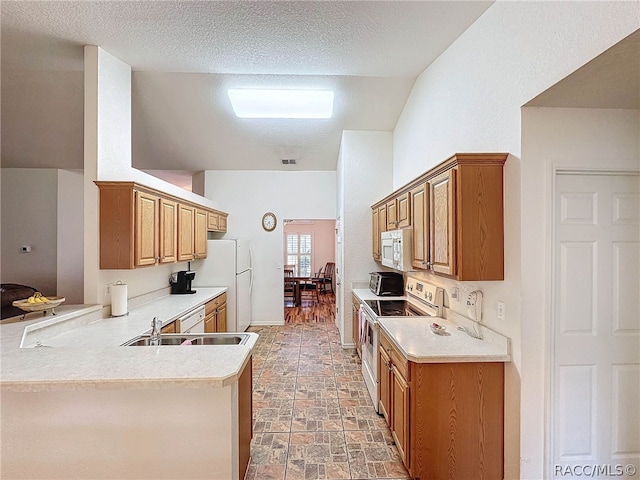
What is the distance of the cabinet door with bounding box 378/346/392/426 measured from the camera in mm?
2410

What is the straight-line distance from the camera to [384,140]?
466 cm

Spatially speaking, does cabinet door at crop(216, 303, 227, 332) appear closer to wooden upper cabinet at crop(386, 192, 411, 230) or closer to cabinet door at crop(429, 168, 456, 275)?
wooden upper cabinet at crop(386, 192, 411, 230)

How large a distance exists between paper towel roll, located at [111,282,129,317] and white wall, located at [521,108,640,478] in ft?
10.3

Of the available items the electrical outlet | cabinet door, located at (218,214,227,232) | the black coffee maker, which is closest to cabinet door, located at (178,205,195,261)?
the black coffee maker

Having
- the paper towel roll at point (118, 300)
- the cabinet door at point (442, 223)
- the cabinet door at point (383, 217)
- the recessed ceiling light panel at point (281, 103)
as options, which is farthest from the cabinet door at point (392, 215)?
the paper towel roll at point (118, 300)

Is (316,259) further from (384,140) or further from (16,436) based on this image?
(16,436)

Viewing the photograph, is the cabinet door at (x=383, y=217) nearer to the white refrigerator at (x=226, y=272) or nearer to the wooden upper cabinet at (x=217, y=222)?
the white refrigerator at (x=226, y=272)

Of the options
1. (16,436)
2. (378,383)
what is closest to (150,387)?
(16,436)

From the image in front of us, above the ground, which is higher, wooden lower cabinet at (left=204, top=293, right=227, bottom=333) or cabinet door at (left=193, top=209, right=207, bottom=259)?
cabinet door at (left=193, top=209, right=207, bottom=259)

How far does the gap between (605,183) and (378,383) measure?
7.17 feet

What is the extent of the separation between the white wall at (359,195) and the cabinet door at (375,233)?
0.06 metres

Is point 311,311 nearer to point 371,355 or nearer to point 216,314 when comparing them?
point 216,314

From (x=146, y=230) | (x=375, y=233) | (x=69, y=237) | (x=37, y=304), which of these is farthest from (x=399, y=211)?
(x=69, y=237)

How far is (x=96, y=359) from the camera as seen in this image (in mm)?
1708
